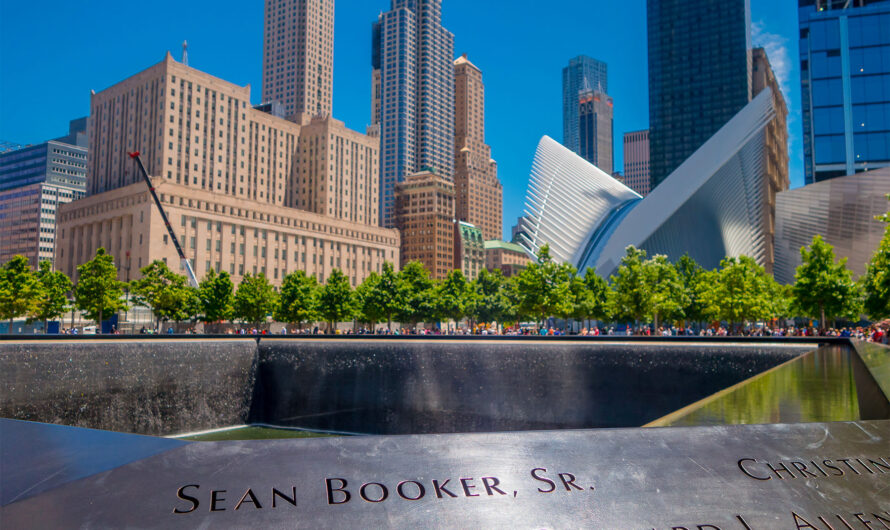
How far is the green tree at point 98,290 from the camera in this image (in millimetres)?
50594

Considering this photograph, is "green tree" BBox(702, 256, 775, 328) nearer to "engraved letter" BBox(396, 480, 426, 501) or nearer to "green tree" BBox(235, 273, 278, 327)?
"green tree" BBox(235, 273, 278, 327)

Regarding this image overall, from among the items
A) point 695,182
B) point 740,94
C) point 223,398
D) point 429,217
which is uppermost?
point 740,94

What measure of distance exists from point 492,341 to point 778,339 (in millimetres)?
6872

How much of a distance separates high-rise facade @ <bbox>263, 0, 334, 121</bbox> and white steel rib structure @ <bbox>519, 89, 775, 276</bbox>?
103m

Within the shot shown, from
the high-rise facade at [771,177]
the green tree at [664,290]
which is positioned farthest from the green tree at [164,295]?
the high-rise facade at [771,177]

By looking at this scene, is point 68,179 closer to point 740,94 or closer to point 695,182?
point 695,182

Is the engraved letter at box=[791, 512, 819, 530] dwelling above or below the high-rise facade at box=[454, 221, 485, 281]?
below

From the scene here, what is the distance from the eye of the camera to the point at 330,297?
6234cm

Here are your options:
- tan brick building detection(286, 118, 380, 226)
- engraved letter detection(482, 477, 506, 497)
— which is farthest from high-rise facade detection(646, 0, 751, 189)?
engraved letter detection(482, 477, 506, 497)

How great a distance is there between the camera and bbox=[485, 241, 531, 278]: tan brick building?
595 ft

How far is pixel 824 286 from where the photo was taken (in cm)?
3522

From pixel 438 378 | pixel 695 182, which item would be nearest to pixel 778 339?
pixel 438 378

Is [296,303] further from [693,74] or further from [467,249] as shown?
[693,74]

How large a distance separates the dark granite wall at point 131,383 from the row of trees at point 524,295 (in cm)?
2220
